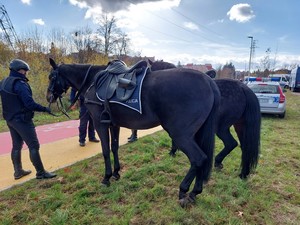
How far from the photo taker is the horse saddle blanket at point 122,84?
9.62 ft

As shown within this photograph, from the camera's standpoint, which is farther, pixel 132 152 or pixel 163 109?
pixel 132 152

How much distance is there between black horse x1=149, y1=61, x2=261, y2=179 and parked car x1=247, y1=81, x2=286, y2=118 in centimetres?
612

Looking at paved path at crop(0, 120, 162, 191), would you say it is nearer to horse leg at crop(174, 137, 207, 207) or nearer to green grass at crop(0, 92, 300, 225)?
green grass at crop(0, 92, 300, 225)

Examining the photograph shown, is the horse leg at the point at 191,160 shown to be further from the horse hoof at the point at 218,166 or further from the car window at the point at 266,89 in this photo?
the car window at the point at 266,89

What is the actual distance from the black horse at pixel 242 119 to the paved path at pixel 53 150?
2.75 m

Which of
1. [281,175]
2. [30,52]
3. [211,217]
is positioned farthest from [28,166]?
[30,52]

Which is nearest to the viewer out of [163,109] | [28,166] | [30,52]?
→ [163,109]

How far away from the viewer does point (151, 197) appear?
10.1 feet

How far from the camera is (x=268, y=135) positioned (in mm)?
6633

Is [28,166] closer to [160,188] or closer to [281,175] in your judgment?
[160,188]

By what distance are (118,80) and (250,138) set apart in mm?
2258

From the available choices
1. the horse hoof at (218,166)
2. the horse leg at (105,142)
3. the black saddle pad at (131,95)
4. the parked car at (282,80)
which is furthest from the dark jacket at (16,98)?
the parked car at (282,80)

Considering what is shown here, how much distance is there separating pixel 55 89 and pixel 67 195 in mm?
1715

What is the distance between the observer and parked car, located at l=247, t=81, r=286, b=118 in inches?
362
